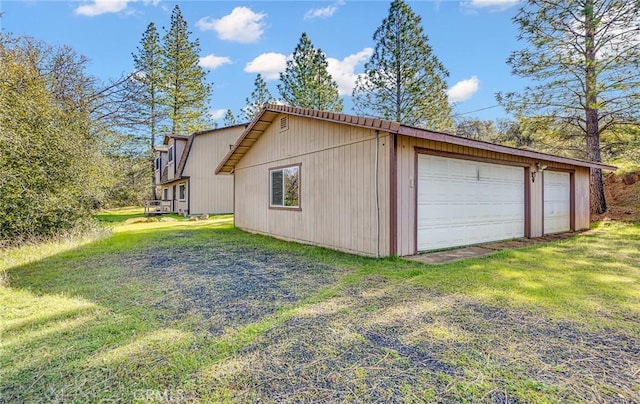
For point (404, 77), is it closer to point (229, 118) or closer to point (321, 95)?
point (321, 95)

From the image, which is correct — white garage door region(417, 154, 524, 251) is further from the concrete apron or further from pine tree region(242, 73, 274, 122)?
pine tree region(242, 73, 274, 122)

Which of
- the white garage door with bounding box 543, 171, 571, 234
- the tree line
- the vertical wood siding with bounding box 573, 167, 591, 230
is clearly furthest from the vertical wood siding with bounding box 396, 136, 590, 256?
the tree line

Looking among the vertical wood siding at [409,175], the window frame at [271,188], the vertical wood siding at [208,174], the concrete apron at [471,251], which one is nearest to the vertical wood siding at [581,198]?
the concrete apron at [471,251]

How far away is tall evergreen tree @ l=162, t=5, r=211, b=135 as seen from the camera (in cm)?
2395

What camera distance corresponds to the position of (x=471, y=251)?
6539mm

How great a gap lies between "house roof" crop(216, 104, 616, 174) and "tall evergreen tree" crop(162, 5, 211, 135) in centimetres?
1538

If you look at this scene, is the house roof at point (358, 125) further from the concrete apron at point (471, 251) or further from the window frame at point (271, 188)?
the concrete apron at point (471, 251)

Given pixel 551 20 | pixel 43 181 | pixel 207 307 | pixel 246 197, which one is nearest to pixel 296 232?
pixel 246 197

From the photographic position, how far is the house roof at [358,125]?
5425mm

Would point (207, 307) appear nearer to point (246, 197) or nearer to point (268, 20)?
point (246, 197)

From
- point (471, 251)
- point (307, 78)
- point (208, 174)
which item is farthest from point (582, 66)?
point (208, 174)

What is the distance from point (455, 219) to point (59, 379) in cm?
676

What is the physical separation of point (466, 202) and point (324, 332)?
5.55 m

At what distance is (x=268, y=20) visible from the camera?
12328 mm
